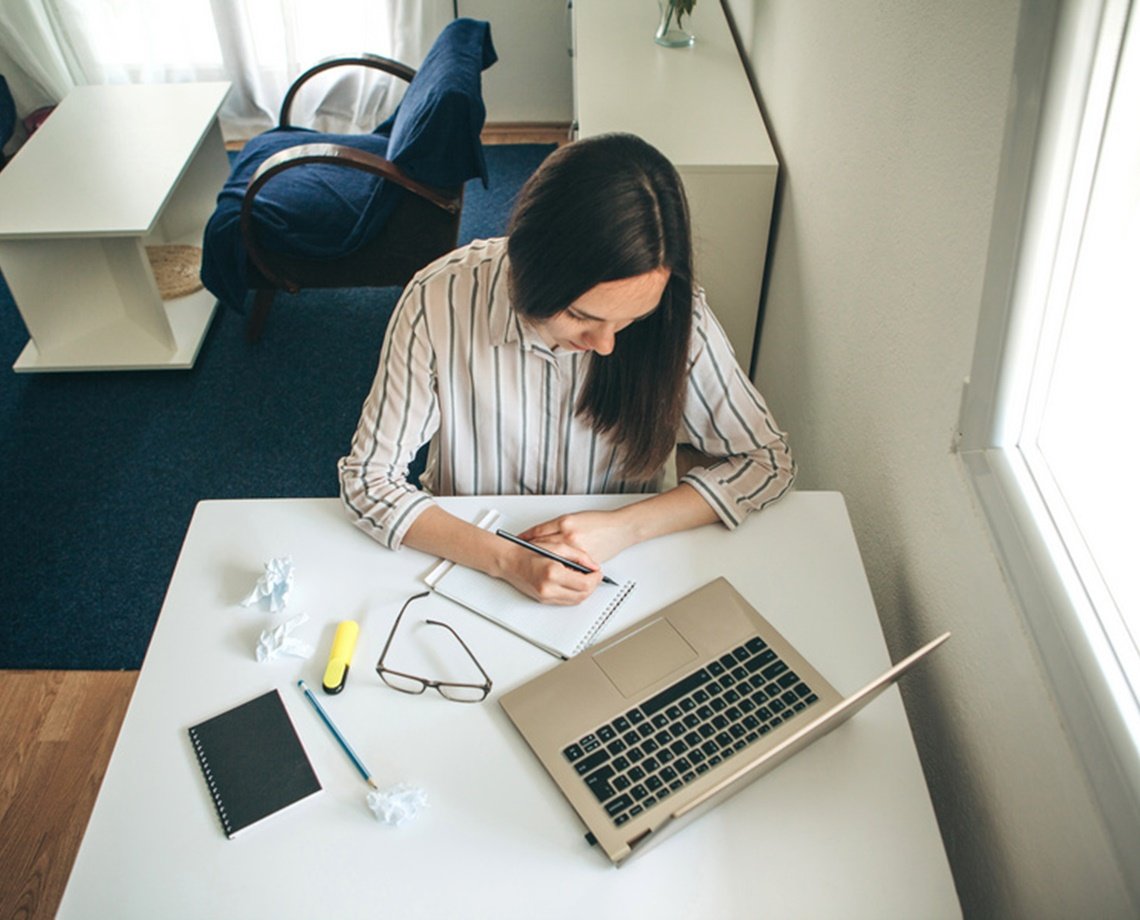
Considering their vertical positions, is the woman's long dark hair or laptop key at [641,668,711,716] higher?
the woman's long dark hair

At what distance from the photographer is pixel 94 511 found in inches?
91.7

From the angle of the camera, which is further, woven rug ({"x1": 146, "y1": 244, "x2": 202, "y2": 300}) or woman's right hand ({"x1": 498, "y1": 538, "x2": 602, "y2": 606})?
woven rug ({"x1": 146, "y1": 244, "x2": 202, "y2": 300})

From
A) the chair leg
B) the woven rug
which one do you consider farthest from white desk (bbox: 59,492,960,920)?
the woven rug

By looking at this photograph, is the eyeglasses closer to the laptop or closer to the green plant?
the laptop

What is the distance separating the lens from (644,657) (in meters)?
1.11

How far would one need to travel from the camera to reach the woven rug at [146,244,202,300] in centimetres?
296

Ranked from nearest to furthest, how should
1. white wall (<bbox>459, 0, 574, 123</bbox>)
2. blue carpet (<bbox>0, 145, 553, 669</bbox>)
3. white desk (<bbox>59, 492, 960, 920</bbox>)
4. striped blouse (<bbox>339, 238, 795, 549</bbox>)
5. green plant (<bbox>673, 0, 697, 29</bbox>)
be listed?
white desk (<bbox>59, 492, 960, 920</bbox>) < striped blouse (<bbox>339, 238, 795, 549</bbox>) < blue carpet (<bbox>0, 145, 553, 669</bbox>) < green plant (<bbox>673, 0, 697, 29</bbox>) < white wall (<bbox>459, 0, 574, 123</bbox>)

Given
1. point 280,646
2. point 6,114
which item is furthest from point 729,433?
point 6,114

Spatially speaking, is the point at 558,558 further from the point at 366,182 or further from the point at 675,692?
the point at 366,182

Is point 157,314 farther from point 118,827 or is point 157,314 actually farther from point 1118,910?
point 1118,910

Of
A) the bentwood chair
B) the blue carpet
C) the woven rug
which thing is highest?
the bentwood chair

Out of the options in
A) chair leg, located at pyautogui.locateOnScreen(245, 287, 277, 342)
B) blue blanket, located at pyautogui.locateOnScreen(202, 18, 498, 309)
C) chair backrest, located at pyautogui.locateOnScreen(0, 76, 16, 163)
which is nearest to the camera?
blue blanket, located at pyautogui.locateOnScreen(202, 18, 498, 309)

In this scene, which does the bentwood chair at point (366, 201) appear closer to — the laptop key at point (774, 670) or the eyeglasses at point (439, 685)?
the eyeglasses at point (439, 685)

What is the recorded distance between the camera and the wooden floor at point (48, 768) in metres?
1.61
